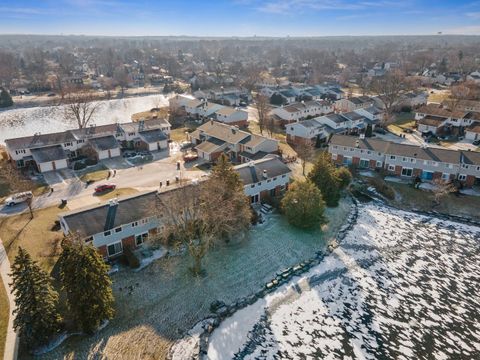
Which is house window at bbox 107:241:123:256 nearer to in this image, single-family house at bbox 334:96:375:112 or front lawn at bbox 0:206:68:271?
front lawn at bbox 0:206:68:271

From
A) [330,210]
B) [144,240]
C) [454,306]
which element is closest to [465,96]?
[330,210]

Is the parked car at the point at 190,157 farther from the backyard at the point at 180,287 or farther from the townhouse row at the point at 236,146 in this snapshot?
the backyard at the point at 180,287

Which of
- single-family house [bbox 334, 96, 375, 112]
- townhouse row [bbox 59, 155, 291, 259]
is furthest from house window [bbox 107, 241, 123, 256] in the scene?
single-family house [bbox 334, 96, 375, 112]

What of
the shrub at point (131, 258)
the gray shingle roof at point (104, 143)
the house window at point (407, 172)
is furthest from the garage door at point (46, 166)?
the house window at point (407, 172)

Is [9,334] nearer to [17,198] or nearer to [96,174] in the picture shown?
[17,198]

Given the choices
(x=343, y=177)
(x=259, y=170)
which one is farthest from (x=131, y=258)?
(x=343, y=177)

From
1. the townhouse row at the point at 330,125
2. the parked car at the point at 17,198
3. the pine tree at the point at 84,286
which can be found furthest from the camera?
the townhouse row at the point at 330,125

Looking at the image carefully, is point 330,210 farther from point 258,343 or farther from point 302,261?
point 258,343
